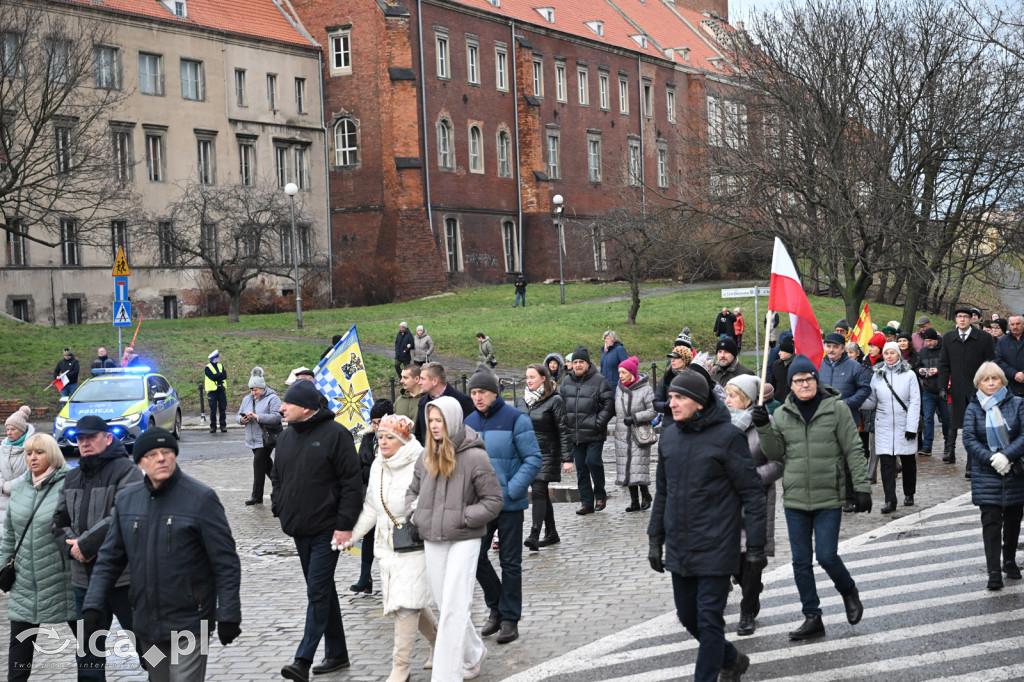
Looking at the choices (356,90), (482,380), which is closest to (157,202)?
(356,90)

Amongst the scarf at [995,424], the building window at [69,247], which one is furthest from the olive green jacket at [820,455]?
the building window at [69,247]

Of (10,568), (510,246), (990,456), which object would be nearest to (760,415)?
(990,456)

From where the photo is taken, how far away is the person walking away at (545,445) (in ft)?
41.8

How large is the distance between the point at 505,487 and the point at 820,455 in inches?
89.4

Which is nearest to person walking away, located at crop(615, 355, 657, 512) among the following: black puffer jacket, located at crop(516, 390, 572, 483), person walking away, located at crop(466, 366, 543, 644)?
black puffer jacket, located at crop(516, 390, 572, 483)

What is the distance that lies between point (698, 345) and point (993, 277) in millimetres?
11401

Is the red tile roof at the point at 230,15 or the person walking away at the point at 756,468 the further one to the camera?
the red tile roof at the point at 230,15

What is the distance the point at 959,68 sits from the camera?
102 ft

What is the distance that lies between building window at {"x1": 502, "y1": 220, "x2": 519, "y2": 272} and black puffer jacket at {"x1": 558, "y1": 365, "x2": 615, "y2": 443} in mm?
50618

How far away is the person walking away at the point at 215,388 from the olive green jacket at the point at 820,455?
64.6 feet

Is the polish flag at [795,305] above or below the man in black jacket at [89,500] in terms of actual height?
above

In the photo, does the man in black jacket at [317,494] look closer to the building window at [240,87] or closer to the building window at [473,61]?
the building window at [240,87]

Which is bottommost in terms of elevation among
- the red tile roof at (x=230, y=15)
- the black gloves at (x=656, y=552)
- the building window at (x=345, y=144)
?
the black gloves at (x=656, y=552)

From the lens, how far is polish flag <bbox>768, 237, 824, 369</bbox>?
11289mm
